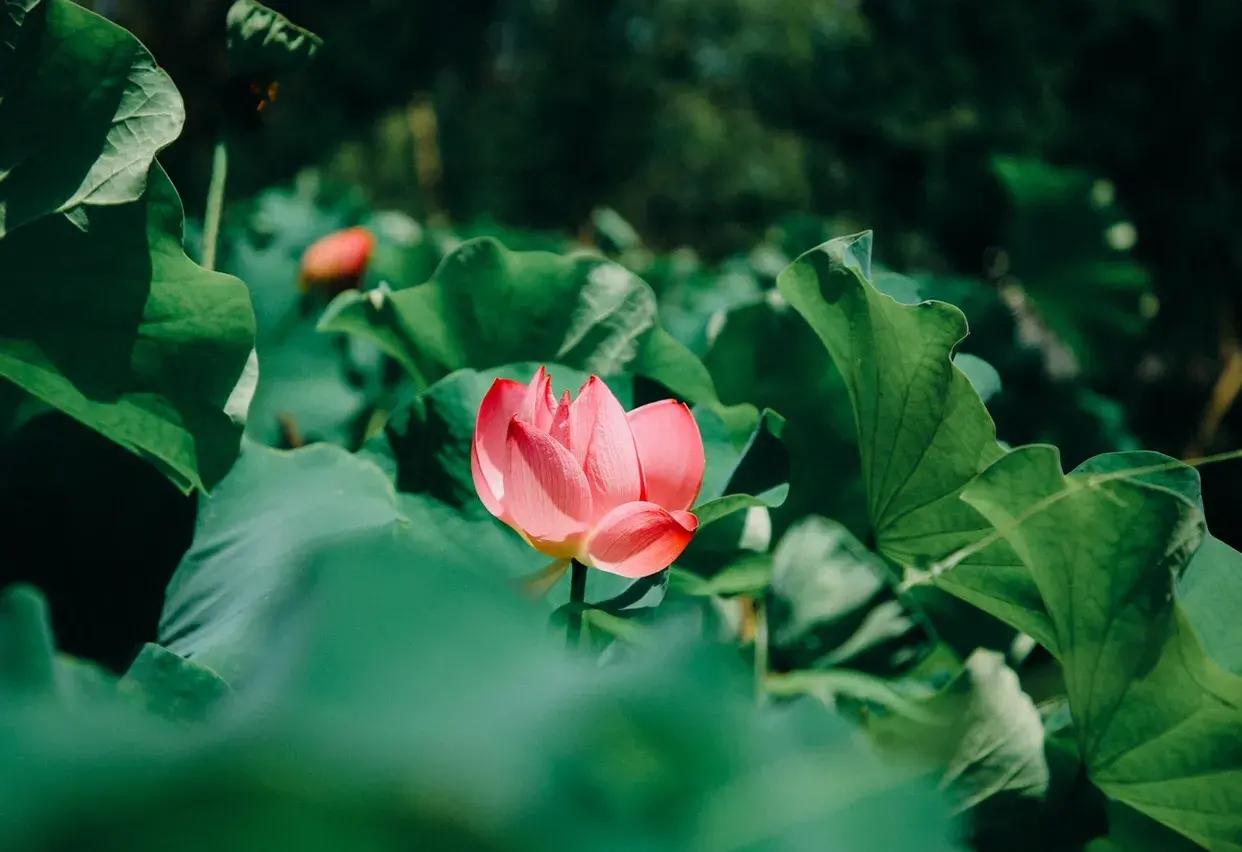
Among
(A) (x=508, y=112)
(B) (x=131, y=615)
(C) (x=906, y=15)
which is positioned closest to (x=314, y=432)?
(B) (x=131, y=615)

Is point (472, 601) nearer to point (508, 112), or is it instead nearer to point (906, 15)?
point (906, 15)

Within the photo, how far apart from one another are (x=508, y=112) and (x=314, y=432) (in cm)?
1010

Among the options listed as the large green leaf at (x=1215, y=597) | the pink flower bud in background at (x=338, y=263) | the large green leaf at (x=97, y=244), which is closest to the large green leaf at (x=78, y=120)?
the large green leaf at (x=97, y=244)

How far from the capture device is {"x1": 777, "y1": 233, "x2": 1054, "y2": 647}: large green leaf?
1.18 feet

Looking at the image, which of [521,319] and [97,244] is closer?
[97,244]

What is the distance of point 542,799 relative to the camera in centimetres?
16

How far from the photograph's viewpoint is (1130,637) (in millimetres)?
314

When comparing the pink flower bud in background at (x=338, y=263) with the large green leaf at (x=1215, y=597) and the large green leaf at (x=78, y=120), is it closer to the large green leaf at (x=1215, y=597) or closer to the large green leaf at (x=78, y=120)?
the large green leaf at (x=78, y=120)

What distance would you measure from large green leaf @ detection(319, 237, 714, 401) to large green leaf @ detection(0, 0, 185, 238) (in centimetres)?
18

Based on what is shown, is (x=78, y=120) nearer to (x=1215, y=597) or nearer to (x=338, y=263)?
(x=1215, y=597)

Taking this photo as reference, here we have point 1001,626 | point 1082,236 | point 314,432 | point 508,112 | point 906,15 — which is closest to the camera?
point 1001,626

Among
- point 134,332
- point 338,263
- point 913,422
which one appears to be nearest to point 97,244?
point 134,332

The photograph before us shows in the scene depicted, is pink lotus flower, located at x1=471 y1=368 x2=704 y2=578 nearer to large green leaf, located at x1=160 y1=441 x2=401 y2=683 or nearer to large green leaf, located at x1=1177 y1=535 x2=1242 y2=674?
large green leaf, located at x1=160 y1=441 x2=401 y2=683

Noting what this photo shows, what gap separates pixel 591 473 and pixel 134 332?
156 mm
